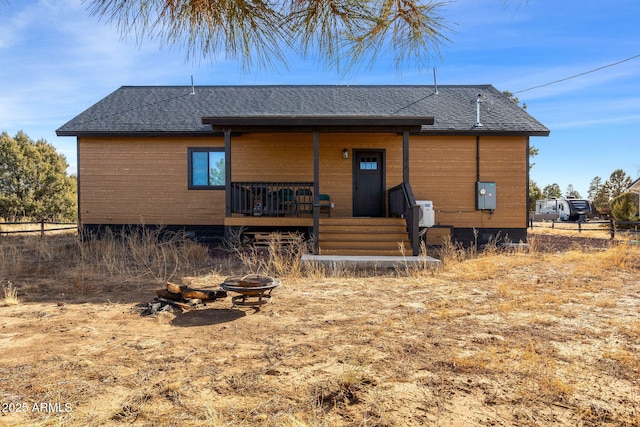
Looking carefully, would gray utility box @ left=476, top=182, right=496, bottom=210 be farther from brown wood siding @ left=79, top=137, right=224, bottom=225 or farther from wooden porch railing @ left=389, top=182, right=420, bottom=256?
brown wood siding @ left=79, top=137, right=224, bottom=225

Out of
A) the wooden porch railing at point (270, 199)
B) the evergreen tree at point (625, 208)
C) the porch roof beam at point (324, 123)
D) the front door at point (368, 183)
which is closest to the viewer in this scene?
the porch roof beam at point (324, 123)

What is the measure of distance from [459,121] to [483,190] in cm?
227

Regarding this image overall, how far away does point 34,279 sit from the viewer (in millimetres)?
6688

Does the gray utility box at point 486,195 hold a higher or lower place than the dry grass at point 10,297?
higher

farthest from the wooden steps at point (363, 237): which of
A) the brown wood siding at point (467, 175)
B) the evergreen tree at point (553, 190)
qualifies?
the evergreen tree at point (553, 190)

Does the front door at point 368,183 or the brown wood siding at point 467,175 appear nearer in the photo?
the brown wood siding at point 467,175

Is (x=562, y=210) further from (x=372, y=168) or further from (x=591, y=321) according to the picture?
(x=591, y=321)

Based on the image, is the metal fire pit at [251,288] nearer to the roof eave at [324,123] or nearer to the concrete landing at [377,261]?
the concrete landing at [377,261]

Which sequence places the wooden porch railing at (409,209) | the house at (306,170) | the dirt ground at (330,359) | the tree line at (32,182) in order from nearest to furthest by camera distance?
1. the dirt ground at (330,359)
2. the wooden porch railing at (409,209)
3. the house at (306,170)
4. the tree line at (32,182)

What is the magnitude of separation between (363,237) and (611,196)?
153ft

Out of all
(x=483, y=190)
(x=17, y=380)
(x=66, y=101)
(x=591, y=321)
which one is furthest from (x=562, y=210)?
(x=17, y=380)

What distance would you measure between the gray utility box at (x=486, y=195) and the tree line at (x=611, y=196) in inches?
467

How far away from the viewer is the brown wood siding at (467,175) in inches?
472

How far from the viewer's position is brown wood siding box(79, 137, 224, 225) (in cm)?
1217
